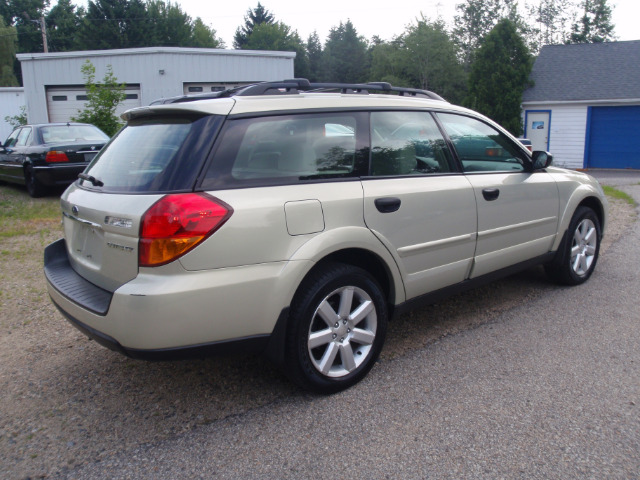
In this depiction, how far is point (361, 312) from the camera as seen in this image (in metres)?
3.33

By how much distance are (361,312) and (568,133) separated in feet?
77.6

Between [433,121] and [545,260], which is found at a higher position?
[433,121]

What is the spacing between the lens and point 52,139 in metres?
10.7

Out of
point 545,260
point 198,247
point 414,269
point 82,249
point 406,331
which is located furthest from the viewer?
→ point 545,260

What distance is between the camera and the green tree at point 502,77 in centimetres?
2483

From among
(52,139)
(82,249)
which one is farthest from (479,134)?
(52,139)

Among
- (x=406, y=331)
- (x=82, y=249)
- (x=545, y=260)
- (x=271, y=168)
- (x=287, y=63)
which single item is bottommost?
(x=406, y=331)

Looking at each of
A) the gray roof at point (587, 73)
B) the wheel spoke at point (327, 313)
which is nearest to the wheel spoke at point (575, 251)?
the wheel spoke at point (327, 313)

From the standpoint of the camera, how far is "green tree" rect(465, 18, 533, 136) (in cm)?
2483

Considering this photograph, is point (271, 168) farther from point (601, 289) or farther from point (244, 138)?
point (601, 289)

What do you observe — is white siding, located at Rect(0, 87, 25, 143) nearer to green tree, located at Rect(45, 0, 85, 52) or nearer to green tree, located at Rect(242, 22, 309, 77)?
green tree, located at Rect(45, 0, 85, 52)

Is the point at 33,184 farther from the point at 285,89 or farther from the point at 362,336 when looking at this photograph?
the point at 362,336

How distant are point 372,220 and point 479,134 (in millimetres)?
1565

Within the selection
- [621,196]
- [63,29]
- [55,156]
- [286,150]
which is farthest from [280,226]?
[63,29]
